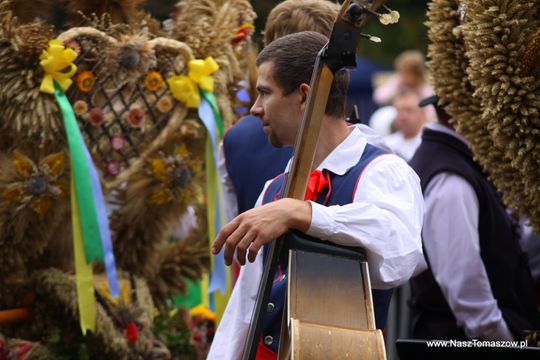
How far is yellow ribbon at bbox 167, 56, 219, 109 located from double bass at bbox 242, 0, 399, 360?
183 centimetres

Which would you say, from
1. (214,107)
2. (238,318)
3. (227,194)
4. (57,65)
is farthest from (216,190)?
(238,318)

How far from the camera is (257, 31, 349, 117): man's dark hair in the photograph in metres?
3.02

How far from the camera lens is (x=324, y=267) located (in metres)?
2.67

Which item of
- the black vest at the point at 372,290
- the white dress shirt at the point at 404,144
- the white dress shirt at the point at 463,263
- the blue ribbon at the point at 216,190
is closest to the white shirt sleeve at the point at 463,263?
the white dress shirt at the point at 463,263

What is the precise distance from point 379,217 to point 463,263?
1.57m

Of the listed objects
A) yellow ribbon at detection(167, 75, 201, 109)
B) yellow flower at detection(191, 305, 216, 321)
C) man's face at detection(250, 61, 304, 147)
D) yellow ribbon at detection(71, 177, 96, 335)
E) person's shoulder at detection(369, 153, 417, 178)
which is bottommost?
yellow flower at detection(191, 305, 216, 321)

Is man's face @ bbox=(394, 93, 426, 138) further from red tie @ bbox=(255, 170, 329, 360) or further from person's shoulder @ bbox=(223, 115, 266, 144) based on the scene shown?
red tie @ bbox=(255, 170, 329, 360)

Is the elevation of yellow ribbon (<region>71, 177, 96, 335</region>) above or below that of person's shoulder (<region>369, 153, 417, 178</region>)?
below

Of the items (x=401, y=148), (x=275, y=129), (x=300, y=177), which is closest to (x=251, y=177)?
(x=275, y=129)

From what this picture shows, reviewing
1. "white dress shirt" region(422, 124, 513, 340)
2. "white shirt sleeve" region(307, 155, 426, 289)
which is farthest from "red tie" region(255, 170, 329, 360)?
"white dress shirt" region(422, 124, 513, 340)

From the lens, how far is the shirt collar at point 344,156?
2969mm

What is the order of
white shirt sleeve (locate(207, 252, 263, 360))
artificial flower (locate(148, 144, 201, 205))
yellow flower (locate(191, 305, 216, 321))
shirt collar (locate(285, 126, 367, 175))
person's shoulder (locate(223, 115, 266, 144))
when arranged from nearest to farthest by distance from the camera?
shirt collar (locate(285, 126, 367, 175)), white shirt sleeve (locate(207, 252, 263, 360)), person's shoulder (locate(223, 115, 266, 144)), artificial flower (locate(148, 144, 201, 205)), yellow flower (locate(191, 305, 216, 321))

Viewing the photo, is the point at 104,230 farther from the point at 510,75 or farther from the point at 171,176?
the point at 510,75

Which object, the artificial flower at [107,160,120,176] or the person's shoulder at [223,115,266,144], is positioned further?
the artificial flower at [107,160,120,176]
